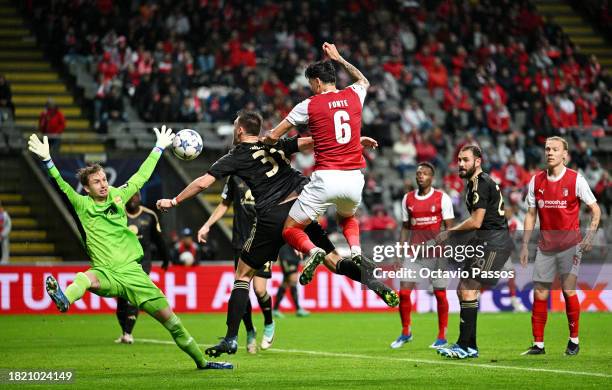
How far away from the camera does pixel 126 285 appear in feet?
35.6

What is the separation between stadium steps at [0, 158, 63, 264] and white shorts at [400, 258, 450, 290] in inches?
480

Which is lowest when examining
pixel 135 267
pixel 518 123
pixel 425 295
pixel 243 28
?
pixel 425 295

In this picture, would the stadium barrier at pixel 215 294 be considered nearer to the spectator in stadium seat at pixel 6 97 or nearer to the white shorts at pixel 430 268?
the spectator in stadium seat at pixel 6 97

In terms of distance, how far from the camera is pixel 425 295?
2375 cm

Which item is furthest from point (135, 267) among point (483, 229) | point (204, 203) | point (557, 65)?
point (557, 65)

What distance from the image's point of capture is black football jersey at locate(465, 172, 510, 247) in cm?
1280

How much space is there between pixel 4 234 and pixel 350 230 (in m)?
14.6

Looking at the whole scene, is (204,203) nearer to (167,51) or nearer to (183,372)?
(167,51)

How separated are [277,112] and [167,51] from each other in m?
3.73

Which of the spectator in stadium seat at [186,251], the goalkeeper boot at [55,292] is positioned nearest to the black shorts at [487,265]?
the goalkeeper boot at [55,292]

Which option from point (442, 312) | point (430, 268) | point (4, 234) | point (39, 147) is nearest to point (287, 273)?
point (4, 234)

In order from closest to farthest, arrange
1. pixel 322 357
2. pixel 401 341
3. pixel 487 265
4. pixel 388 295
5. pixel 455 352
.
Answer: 1. pixel 388 295
2. pixel 455 352
3. pixel 487 265
4. pixel 322 357
5. pixel 401 341

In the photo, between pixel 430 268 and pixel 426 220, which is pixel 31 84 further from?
pixel 430 268

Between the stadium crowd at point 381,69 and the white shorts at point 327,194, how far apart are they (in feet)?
48.9
